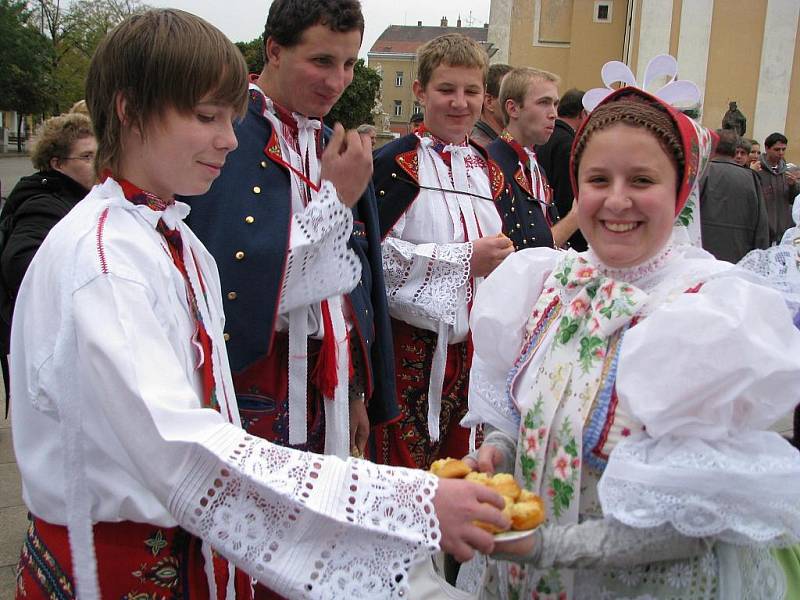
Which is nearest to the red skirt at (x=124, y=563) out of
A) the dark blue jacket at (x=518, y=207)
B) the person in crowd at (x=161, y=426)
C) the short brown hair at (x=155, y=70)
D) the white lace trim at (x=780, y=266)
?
the person in crowd at (x=161, y=426)

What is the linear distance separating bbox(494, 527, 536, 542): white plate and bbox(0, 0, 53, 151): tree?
109 feet

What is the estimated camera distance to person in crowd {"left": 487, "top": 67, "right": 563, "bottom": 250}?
10.8 ft

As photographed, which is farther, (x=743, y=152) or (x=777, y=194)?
(x=743, y=152)

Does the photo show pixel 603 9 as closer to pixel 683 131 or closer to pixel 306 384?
pixel 306 384

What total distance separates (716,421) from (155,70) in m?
1.24

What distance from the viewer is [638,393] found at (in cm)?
132

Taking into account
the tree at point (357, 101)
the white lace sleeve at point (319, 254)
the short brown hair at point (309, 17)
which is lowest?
the white lace sleeve at point (319, 254)

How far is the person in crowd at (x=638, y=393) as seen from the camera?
1264 mm

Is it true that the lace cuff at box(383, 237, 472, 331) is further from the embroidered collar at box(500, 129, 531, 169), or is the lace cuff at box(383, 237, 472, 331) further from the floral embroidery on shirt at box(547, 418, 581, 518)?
the floral embroidery on shirt at box(547, 418, 581, 518)

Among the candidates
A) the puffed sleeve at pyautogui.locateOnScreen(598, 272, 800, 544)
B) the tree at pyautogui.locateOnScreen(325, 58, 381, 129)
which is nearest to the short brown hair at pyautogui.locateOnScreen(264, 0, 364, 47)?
the puffed sleeve at pyautogui.locateOnScreen(598, 272, 800, 544)

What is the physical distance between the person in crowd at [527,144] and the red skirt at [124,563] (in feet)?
7.28

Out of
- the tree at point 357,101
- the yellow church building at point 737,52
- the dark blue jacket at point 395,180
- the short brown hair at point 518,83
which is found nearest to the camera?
the dark blue jacket at point 395,180

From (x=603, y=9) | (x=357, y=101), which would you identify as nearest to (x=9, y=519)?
(x=357, y=101)

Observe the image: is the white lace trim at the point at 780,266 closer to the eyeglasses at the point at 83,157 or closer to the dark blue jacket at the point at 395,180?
the dark blue jacket at the point at 395,180
